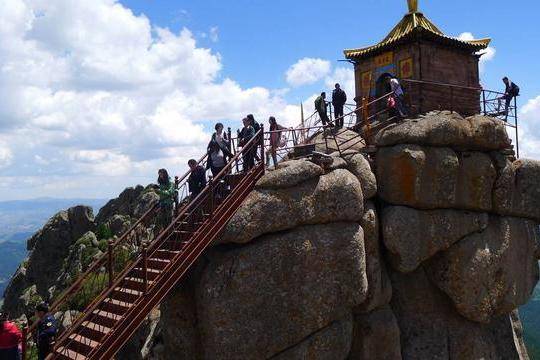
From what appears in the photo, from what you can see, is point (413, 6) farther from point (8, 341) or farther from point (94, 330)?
point (8, 341)

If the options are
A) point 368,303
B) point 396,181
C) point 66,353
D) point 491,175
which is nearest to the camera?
point 66,353

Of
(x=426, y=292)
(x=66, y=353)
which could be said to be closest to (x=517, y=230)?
Answer: (x=426, y=292)

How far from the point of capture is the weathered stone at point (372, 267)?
17844 mm

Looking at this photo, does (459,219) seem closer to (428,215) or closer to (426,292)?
(428,215)

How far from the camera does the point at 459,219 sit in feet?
64.1

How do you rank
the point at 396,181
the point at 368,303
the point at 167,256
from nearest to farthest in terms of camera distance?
the point at 167,256, the point at 368,303, the point at 396,181

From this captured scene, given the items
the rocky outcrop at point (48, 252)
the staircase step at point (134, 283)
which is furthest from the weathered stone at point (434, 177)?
the rocky outcrop at point (48, 252)

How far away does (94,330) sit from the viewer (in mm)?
13664

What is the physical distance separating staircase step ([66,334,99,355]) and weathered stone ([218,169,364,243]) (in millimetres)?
4875

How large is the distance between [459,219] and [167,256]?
12.1m

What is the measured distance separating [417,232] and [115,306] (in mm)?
11667

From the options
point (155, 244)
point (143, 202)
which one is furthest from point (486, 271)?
point (143, 202)

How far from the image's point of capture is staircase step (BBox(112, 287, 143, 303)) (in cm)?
1425

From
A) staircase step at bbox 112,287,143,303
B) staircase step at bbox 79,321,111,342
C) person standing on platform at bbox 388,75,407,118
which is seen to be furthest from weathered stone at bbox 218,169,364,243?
person standing on platform at bbox 388,75,407,118
